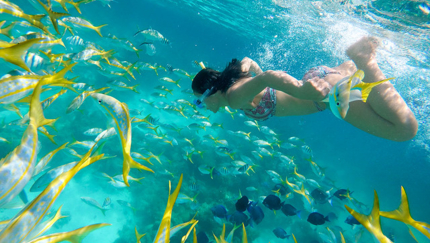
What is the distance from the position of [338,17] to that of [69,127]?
18.1m

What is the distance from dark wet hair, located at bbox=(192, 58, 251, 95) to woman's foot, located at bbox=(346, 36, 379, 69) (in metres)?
1.64

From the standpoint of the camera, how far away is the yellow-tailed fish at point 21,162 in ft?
3.78

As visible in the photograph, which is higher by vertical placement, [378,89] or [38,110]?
[378,89]

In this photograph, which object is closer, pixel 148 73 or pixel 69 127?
pixel 69 127

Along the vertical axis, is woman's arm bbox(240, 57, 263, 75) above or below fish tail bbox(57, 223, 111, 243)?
above

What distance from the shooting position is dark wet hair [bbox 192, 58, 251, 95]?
3.35m

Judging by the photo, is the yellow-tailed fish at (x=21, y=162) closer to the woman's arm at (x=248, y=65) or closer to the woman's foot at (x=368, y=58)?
the woman's arm at (x=248, y=65)

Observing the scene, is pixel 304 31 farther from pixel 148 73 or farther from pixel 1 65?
pixel 1 65

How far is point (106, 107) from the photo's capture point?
151cm

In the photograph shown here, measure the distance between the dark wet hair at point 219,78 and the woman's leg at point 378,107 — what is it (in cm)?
174

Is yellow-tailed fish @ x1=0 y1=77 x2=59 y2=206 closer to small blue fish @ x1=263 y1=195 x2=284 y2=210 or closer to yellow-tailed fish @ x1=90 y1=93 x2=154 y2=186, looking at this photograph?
yellow-tailed fish @ x1=90 y1=93 x2=154 y2=186

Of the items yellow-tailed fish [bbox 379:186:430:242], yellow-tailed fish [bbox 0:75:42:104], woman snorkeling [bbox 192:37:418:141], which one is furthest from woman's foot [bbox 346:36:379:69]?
yellow-tailed fish [bbox 0:75:42:104]

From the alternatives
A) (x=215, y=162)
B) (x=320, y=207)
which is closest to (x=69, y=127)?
(x=215, y=162)

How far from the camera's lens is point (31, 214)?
0.99m
